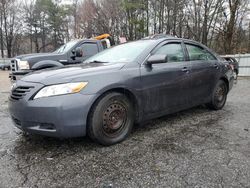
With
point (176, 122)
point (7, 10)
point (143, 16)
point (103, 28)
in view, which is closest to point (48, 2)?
point (7, 10)

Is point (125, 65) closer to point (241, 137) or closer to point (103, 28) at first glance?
point (241, 137)

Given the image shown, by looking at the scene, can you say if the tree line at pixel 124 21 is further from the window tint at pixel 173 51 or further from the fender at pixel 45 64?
the window tint at pixel 173 51

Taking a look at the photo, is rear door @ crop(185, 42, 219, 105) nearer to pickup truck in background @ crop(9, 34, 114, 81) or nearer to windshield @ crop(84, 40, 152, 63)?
windshield @ crop(84, 40, 152, 63)

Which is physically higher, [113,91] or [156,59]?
[156,59]

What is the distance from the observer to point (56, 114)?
2.43 m

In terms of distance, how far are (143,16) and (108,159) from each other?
2522 centimetres

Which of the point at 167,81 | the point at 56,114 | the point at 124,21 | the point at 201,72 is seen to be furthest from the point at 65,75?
the point at 124,21

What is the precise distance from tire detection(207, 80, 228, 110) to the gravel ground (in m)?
1.04

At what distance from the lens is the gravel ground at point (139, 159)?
2088 millimetres

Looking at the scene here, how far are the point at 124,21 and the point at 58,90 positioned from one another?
26399mm

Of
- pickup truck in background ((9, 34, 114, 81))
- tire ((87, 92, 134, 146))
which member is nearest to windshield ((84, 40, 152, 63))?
tire ((87, 92, 134, 146))

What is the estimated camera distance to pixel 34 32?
1629 inches

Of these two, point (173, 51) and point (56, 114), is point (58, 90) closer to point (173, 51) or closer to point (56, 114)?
point (56, 114)

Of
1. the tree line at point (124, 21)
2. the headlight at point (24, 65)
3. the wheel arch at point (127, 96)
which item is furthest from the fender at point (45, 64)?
the tree line at point (124, 21)
